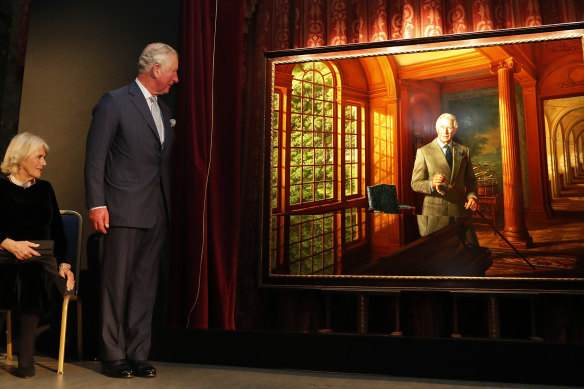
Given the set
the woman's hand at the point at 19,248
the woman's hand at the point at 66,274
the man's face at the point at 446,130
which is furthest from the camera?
the man's face at the point at 446,130

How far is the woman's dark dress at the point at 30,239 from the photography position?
2.05 meters

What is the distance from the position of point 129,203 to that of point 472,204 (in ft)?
6.17

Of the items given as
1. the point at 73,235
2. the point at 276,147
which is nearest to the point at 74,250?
the point at 73,235

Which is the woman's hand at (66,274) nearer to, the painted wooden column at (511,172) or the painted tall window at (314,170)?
the painted tall window at (314,170)

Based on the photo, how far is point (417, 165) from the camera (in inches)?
108

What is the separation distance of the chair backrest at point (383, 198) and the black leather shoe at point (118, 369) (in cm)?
161

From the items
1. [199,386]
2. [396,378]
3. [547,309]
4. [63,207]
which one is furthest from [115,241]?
[547,309]

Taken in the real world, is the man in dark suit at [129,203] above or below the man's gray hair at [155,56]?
below

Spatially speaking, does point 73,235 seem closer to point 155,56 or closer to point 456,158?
point 155,56

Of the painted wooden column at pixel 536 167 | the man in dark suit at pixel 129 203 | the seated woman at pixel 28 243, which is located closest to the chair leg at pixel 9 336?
the seated woman at pixel 28 243

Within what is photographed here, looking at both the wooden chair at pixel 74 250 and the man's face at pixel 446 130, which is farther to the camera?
the man's face at pixel 446 130

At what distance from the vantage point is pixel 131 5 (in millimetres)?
2857

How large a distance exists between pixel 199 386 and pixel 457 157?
1.87 meters

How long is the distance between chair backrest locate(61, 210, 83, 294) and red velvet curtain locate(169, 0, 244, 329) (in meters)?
0.52
